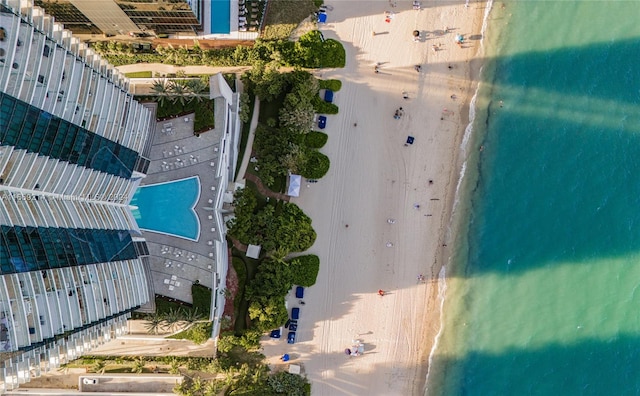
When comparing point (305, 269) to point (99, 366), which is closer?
point (99, 366)

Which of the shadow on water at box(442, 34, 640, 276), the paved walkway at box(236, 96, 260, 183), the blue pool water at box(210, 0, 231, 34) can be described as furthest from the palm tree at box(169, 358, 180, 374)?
the blue pool water at box(210, 0, 231, 34)

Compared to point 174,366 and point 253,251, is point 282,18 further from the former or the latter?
point 174,366

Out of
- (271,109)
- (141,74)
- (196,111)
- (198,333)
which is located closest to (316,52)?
(271,109)

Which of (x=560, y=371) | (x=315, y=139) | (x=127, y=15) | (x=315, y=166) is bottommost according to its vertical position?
(x=560, y=371)

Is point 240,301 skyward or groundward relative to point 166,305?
groundward

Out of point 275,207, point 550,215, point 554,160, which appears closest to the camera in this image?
point 275,207

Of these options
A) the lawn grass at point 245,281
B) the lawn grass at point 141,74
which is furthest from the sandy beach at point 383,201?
the lawn grass at point 141,74

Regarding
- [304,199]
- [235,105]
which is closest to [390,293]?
[304,199]

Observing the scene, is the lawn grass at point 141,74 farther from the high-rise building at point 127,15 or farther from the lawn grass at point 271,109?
the lawn grass at point 271,109
